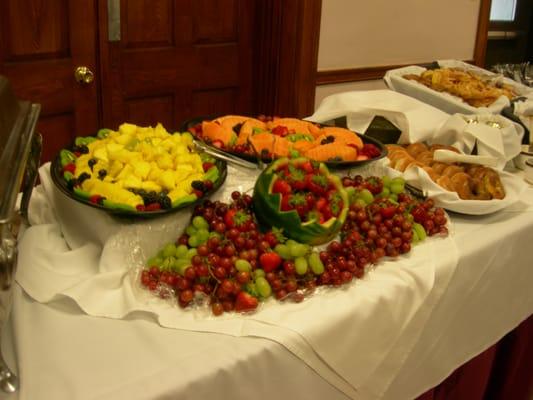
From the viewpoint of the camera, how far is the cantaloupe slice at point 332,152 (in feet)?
3.83

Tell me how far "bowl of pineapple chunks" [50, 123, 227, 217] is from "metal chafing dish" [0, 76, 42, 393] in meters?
0.08

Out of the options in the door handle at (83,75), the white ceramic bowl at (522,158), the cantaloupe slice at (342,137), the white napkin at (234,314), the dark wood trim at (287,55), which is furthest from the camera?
the dark wood trim at (287,55)

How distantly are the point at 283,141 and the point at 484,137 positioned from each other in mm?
576

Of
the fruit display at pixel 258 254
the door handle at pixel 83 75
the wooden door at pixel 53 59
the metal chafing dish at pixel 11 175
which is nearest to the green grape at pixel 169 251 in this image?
the fruit display at pixel 258 254

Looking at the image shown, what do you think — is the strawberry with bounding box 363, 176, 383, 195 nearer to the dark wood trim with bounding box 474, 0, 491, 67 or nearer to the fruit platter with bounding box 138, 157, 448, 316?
the fruit platter with bounding box 138, 157, 448, 316

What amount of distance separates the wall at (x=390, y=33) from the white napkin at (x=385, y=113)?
51.7 inches

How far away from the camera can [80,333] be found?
773 mm

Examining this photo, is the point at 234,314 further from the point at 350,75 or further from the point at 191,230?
the point at 350,75

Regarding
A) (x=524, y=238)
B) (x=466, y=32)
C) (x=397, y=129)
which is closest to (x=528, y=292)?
(x=524, y=238)

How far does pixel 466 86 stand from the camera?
1.86 m

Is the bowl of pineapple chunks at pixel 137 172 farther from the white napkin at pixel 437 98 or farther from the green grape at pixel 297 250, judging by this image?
the white napkin at pixel 437 98

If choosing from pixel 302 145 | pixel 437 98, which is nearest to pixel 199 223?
pixel 302 145

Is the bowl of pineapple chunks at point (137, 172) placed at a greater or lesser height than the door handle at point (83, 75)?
greater

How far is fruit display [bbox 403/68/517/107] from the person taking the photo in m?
1.81
